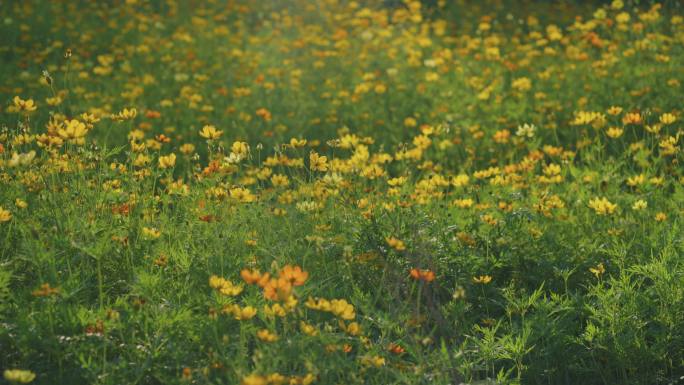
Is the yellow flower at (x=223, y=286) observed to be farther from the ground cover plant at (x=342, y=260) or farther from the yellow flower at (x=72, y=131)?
the yellow flower at (x=72, y=131)

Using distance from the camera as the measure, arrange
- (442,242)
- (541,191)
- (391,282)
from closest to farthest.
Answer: (391,282) < (442,242) < (541,191)

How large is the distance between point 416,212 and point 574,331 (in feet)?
2.70

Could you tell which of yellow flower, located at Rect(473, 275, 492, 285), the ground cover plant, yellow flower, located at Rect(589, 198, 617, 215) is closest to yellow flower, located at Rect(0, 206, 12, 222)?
the ground cover plant

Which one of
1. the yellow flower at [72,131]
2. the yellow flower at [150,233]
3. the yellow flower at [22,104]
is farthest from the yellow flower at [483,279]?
the yellow flower at [22,104]

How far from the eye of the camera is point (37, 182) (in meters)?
3.37

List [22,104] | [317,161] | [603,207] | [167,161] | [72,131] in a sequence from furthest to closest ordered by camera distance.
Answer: [603,207], [167,161], [317,161], [22,104], [72,131]

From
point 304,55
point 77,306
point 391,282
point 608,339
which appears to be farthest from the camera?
point 304,55

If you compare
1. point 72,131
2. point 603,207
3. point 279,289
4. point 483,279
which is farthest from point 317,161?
point 603,207

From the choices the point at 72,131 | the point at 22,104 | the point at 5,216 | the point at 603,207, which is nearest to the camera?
the point at 5,216

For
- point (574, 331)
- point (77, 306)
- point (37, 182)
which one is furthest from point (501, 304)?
point (37, 182)

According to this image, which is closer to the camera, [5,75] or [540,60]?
[5,75]

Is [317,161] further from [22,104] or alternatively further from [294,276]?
[22,104]

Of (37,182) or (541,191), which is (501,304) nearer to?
(541,191)

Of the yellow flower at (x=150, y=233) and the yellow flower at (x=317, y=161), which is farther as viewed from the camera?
the yellow flower at (x=317, y=161)
